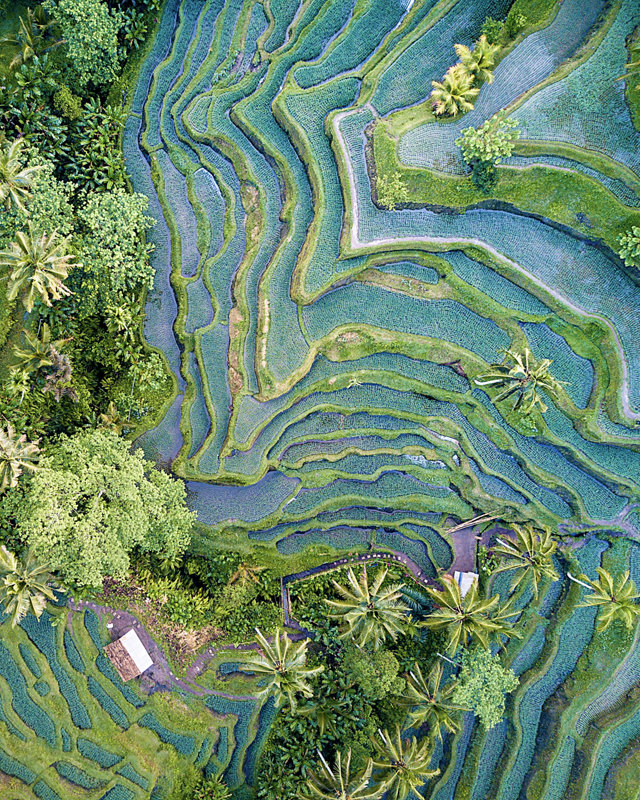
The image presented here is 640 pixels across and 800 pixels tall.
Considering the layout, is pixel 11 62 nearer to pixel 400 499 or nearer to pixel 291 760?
pixel 400 499

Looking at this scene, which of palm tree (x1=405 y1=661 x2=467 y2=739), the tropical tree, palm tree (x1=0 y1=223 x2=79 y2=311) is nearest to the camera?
palm tree (x1=0 y1=223 x2=79 y2=311)

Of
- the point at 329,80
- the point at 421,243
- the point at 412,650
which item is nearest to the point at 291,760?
the point at 412,650

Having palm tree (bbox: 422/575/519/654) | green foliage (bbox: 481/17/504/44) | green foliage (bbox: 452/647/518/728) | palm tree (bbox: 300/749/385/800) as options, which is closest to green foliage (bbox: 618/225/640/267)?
green foliage (bbox: 481/17/504/44)

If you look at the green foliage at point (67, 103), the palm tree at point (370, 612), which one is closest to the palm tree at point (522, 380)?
the palm tree at point (370, 612)

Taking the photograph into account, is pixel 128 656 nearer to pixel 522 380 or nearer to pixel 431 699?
pixel 431 699

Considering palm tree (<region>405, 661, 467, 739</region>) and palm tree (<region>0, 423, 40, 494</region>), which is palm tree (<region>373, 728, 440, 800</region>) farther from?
palm tree (<region>0, 423, 40, 494</region>)

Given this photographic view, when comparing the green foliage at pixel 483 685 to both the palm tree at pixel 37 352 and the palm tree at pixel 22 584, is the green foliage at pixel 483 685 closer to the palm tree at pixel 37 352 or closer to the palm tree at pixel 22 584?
the palm tree at pixel 22 584

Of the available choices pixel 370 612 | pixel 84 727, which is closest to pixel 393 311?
pixel 370 612
